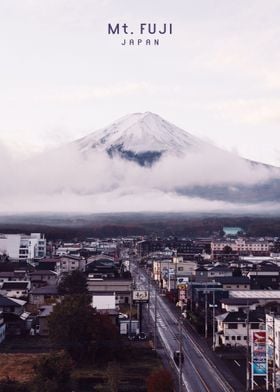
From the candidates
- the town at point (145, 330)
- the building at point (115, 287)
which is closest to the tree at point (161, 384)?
the town at point (145, 330)

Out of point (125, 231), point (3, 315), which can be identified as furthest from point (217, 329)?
point (125, 231)

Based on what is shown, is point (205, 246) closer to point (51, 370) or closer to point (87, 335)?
point (87, 335)

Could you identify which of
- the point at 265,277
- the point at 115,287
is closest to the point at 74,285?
the point at 115,287

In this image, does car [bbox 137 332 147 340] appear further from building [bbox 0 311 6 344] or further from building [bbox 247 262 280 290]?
building [bbox 247 262 280 290]

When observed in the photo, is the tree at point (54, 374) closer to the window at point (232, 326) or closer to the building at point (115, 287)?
the window at point (232, 326)

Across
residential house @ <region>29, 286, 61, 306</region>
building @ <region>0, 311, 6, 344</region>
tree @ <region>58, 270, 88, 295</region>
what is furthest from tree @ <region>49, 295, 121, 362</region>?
residential house @ <region>29, 286, 61, 306</region>
